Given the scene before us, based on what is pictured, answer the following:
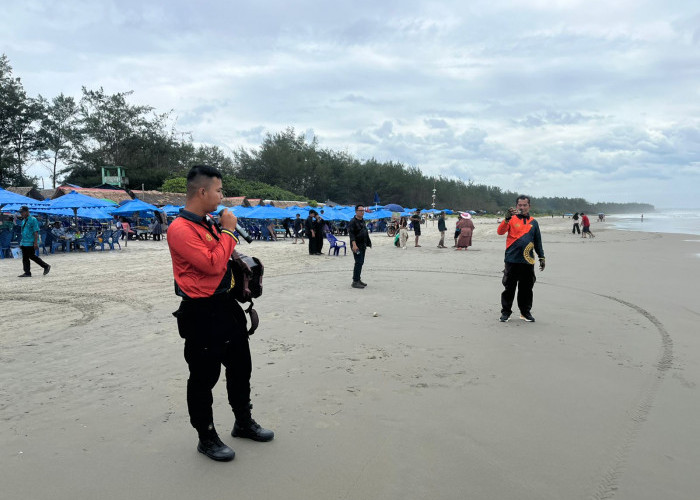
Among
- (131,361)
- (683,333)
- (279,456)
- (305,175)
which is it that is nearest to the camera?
(279,456)

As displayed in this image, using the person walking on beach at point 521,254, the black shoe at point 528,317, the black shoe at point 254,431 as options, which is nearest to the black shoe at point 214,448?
the black shoe at point 254,431

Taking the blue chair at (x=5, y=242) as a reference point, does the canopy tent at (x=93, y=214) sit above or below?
above

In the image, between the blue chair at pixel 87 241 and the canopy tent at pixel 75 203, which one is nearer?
the canopy tent at pixel 75 203

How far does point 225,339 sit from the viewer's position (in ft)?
8.46

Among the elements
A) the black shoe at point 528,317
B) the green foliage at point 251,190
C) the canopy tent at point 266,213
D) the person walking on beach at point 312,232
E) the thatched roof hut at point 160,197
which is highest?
the green foliage at point 251,190

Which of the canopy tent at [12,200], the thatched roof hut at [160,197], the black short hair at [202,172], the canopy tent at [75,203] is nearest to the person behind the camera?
the black short hair at [202,172]

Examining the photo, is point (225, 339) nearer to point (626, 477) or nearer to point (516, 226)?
point (626, 477)

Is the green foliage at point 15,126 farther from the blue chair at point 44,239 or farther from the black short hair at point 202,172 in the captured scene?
the black short hair at point 202,172

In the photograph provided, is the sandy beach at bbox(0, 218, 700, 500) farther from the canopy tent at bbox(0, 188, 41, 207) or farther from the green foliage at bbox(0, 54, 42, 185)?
the green foliage at bbox(0, 54, 42, 185)

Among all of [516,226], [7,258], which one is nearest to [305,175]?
[7,258]

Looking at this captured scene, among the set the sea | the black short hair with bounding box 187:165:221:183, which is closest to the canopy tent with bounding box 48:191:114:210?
the black short hair with bounding box 187:165:221:183

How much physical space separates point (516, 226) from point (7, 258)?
14.6m

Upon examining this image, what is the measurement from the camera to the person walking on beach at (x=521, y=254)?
5770 mm

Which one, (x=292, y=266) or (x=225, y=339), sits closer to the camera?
(x=225, y=339)
